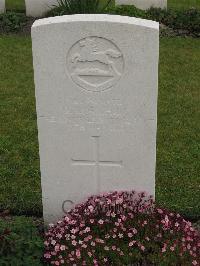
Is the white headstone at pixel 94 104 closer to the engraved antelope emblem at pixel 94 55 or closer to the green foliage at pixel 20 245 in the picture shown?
the engraved antelope emblem at pixel 94 55

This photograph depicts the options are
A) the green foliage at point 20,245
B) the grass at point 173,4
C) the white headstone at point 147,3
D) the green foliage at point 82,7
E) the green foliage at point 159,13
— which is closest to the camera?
the green foliage at point 20,245

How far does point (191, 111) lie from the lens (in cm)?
757

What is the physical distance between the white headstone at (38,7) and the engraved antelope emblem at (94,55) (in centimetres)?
784

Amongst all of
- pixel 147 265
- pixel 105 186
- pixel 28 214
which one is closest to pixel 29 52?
pixel 28 214

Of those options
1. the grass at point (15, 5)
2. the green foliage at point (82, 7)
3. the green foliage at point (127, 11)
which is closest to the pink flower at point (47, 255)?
the green foliage at point (82, 7)

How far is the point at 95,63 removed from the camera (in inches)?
168

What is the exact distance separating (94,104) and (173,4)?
367 inches

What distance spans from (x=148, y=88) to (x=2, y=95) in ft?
13.6

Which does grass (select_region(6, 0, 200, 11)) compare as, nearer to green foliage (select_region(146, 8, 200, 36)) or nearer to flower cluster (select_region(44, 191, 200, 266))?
green foliage (select_region(146, 8, 200, 36))

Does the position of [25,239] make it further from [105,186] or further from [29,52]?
[29,52]

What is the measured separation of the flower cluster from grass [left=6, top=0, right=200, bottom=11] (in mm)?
8951

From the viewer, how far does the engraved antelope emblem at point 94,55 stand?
421cm

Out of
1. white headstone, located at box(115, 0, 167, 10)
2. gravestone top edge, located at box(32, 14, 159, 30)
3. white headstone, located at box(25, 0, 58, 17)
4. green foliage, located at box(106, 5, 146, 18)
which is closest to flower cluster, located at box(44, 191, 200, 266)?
gravestone top edge, located at box(32, 14, 159, 30)

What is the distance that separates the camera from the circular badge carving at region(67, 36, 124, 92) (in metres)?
4.21
